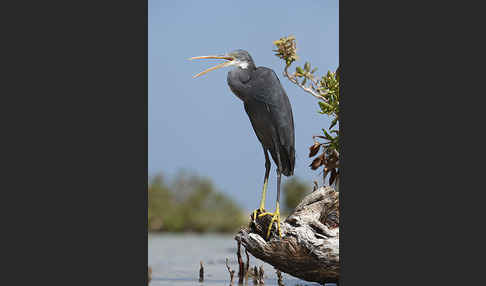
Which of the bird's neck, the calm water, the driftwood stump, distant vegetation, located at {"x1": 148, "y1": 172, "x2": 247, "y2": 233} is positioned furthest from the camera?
distant vegetation, located at {"x1": 148, "y1": 172, "x2": 247, "y2": 233}

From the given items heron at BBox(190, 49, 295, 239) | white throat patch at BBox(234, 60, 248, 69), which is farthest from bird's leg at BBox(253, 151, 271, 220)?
white throat patch at BBox(234, 60, 248, 69)

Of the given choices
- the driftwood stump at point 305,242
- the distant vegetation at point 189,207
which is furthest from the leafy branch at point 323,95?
the distant vegetation at point 189,207

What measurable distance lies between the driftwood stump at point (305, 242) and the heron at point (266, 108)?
12cm

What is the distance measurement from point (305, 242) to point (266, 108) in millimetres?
1487

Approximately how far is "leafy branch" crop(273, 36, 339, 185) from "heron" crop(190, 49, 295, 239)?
0.55 metres

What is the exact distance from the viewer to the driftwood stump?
5.97 metres

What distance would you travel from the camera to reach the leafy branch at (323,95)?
6.66 meters

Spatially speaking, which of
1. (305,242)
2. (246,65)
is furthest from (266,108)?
(305,242)

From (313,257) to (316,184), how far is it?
1056 millimetres

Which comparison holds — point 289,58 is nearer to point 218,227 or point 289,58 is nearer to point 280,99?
point 280,99

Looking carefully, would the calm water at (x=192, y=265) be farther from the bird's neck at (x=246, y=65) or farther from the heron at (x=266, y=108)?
the bird's neck at (x=246, y=65)

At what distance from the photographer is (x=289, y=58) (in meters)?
7.00

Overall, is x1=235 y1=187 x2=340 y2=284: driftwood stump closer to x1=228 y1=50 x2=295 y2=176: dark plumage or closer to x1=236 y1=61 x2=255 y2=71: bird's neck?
x1=228 y1=50 x2=295 y2=176: dark plumage
